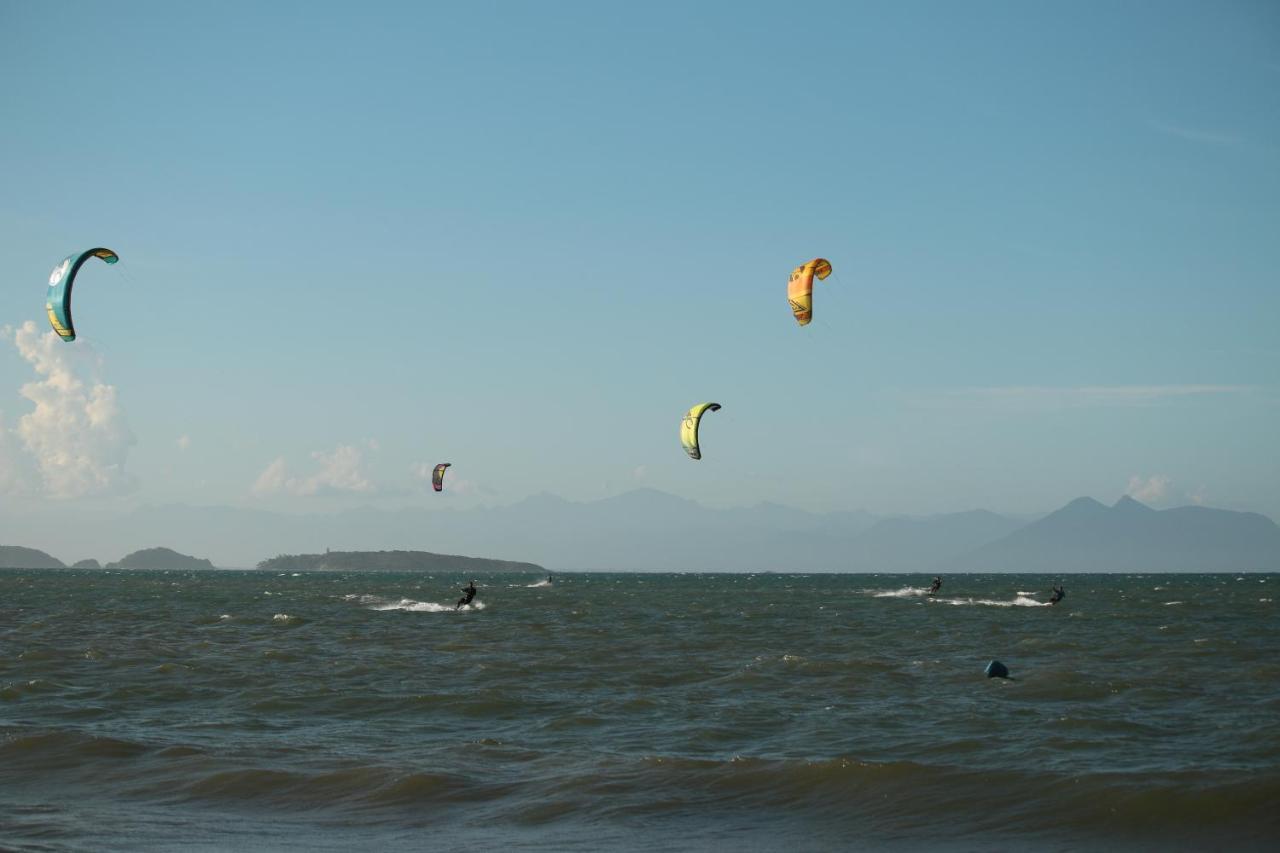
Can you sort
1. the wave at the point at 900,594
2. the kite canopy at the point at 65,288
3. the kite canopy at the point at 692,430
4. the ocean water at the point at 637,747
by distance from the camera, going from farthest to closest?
the wave at the point at 900,594 < the kite canopy at the point at 692,430 < the kite canopy at the point at 65,288 < the ocean water at the point at 637,747

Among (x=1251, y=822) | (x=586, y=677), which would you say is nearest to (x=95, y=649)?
(x=586, y=677)

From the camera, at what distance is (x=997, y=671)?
72.8ft

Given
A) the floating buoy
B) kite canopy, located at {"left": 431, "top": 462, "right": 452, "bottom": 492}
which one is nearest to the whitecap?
kite canopy, located at {"left": 431, "top": 462, "right": 452, "bottom": 492}

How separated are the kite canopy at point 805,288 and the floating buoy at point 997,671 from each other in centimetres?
1019

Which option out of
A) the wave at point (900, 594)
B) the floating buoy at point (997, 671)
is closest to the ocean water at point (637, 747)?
the floating buoy at point (997, 671)

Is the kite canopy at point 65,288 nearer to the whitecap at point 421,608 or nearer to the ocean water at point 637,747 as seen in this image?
the ocean water at point 637,747

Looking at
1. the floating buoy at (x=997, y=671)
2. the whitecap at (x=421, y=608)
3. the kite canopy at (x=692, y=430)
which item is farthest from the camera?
the whitecap at (x=421, y=608)

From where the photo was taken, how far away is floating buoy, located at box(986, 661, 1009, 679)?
72.1 ft

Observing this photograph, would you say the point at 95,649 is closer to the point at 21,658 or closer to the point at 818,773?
the point at 21,658

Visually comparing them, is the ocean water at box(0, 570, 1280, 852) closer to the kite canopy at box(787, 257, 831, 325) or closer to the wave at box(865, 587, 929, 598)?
the kite canopy at box(787, 257, 831, 325)

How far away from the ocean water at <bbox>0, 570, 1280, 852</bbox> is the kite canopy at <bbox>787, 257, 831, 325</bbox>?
8.51 metres

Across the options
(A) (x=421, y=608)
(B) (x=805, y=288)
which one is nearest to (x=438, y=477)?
(A) (x=421, y=608)

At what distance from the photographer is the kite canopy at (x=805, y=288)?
2927 cm

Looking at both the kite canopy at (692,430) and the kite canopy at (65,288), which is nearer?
the kite canopy at (65,288)
